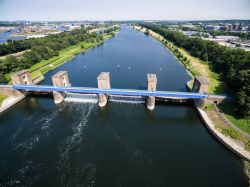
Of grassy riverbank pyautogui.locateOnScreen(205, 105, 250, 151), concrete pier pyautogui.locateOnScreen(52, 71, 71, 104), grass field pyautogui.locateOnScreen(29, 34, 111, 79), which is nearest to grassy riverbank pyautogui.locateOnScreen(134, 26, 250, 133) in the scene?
grassy riverbank pyautogui.locateOnScreen(205, 105, 250, 151)

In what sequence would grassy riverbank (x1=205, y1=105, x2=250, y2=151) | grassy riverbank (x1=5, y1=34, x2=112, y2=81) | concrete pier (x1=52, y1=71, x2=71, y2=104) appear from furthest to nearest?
grassy riverbank (x1=5, y1=34, x2=112, y2=81) < concrete pier (x1=52, y1=71, x2=71, y2=104) < grassy riverbank (x1=205, y1=105, x2=250, y2=151)

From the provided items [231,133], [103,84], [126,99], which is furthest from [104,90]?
[231,133]

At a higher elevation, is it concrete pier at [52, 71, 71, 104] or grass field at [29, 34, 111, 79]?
concrete pier at [52, 71, 71, 104]

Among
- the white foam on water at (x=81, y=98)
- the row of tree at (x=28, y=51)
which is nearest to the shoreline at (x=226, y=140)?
the white foam on water at (x=81, y=98)

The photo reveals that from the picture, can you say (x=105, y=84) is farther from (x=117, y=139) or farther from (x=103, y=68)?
(x=103, y=68)

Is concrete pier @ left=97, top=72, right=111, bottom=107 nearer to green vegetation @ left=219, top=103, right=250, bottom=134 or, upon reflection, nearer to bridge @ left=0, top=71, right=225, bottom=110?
bridge @ left=0, top=71, right=225, bottom=110

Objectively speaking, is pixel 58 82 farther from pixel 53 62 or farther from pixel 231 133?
pixel 53 62

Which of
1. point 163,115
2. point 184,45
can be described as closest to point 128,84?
point 163,115
